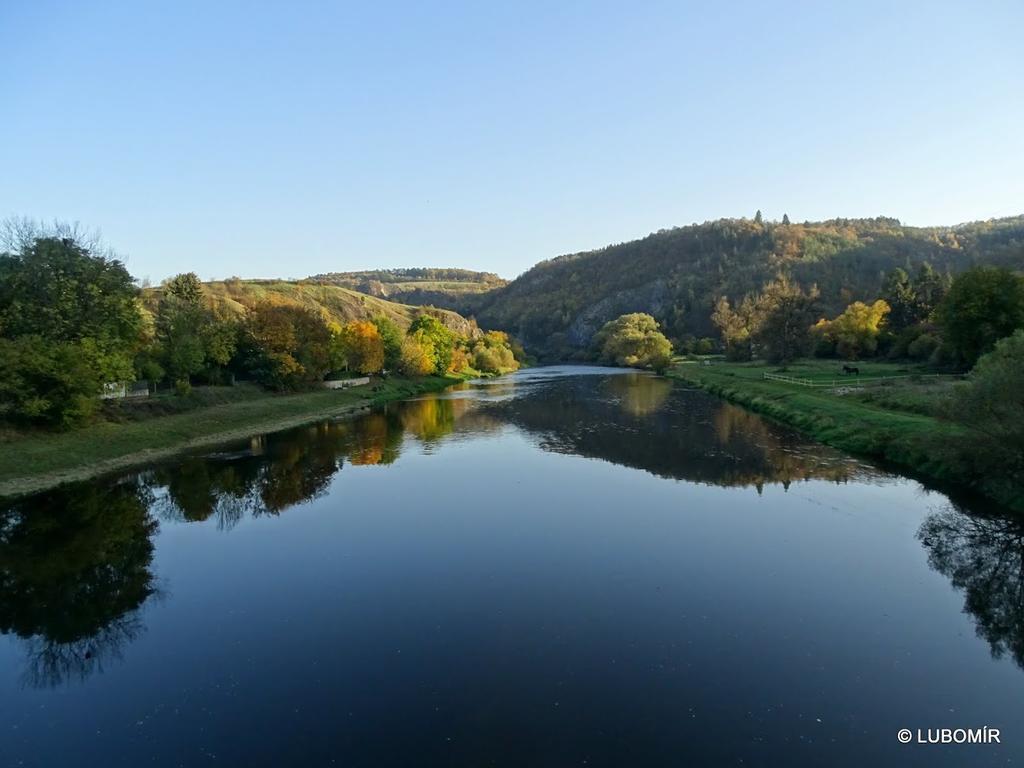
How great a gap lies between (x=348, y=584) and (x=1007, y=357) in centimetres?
2347

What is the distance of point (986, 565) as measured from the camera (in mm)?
17641

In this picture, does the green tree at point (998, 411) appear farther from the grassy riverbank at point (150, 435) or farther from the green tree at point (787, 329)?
the green tree at point (787, 329)

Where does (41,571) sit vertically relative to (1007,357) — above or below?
below

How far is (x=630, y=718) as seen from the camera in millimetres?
10656

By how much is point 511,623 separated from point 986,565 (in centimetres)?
1387

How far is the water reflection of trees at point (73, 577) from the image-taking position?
1391cm

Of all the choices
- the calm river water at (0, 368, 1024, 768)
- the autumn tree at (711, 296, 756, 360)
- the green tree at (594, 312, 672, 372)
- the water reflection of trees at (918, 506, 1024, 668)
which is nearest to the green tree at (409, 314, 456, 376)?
the green tree at (594, 312, 672, 372)

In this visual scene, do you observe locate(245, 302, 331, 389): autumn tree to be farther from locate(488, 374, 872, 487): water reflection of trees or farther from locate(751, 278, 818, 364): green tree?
locate(751, 278, 818, 364): green tree

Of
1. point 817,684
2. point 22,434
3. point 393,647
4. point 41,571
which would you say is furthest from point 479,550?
point 22,434

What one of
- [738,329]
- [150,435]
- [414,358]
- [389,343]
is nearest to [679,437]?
[150,435]

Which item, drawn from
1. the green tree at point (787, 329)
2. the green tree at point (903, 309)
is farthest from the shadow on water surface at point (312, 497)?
the green tree at point (903, 309)

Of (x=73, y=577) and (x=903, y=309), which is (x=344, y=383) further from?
(x=903, y=309)

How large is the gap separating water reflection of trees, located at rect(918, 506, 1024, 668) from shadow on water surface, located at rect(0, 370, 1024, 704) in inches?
2.0

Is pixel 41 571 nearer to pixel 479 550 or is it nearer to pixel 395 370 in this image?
pixel 479 550
